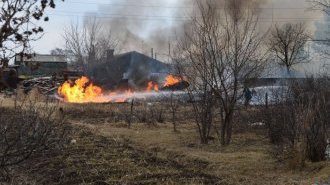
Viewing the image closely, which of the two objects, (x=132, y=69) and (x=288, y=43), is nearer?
(x=288, y=43)

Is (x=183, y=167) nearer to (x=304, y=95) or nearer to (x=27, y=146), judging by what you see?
(x=304, y=95)

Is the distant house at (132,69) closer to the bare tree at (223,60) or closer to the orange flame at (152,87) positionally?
the orange flame at (152,87)

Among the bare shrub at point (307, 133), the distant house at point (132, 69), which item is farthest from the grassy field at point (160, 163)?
the distant house at point (132, 69)

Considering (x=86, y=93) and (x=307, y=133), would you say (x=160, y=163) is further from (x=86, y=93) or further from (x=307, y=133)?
(x=86, y=93)

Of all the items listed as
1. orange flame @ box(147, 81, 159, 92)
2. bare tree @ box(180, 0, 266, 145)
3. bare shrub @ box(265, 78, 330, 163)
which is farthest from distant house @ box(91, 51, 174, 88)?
bare shrub @ box(265, 78, 330, 163)

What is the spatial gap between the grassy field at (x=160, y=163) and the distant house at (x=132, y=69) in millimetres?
38525

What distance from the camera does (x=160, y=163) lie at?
10.4 metres

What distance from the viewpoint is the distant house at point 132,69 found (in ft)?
186

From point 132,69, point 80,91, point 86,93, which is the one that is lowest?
point 86,93

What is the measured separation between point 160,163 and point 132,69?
5197 cm

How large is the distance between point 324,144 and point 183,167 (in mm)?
2739

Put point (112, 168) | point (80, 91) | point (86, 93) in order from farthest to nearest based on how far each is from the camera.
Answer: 1. point (86, 93)
2. point (80, 91)
3. point (112, 168)

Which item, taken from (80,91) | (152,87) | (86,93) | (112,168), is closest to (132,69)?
(152,87)

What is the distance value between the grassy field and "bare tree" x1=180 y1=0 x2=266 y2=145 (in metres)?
1.17
